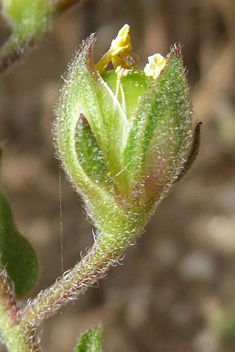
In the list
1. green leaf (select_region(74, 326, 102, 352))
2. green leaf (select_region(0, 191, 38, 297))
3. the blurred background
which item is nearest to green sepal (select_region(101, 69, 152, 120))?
green leaf (select_region(0, 191, 38, 297))

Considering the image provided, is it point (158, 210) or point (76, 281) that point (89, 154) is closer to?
point (76, 281)

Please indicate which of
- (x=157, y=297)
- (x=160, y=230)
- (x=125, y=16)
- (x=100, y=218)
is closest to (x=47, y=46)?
(x=125, y=16)

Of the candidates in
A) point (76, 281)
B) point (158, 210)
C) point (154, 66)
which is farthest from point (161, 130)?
point (158, 210)

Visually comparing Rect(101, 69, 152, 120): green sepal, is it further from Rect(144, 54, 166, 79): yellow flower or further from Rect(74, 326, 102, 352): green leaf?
Rect(74, 326, 102, 352): green leaf

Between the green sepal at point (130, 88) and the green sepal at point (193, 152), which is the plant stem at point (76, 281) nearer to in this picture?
the green sepal at point (193, 152)

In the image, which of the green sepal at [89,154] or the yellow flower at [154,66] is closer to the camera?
the green sepal at [89,154]

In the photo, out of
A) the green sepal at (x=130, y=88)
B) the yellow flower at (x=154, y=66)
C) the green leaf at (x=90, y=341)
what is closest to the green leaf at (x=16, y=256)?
the green leaf at (x=90, y=341)
